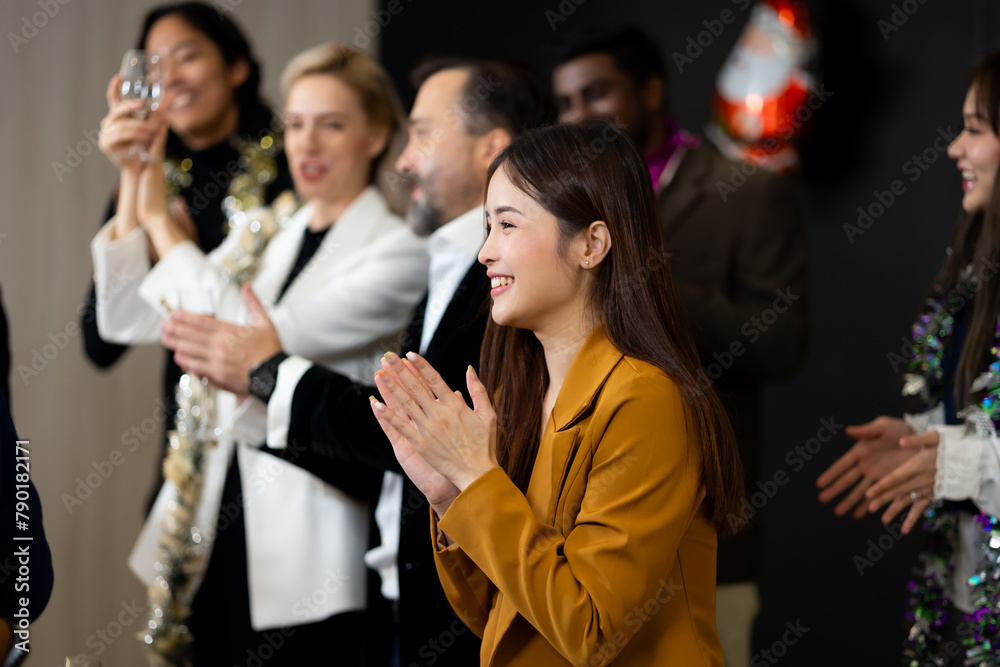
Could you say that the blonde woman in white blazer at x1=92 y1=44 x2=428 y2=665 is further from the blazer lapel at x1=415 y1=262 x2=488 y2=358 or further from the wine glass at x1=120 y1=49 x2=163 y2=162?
the blazer lapel at x1=415 y1=262 x2=488 y2=358

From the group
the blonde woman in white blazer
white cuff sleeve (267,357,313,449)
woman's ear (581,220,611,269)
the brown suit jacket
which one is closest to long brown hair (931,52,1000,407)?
the brown suit jacket

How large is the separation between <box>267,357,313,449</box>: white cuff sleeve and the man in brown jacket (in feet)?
2.99

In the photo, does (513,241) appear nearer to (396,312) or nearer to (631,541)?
(631,541)

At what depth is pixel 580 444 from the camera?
1.45 m

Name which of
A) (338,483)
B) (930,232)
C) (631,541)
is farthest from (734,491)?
(930,232)

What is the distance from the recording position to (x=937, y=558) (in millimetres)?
2137

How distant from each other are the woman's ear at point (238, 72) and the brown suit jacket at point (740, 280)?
Result: 1.47 m

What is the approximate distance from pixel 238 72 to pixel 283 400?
1.62 m

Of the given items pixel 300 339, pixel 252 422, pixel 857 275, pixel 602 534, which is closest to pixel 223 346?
pixel 252 422

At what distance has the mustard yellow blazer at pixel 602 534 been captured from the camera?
1318 millimetres

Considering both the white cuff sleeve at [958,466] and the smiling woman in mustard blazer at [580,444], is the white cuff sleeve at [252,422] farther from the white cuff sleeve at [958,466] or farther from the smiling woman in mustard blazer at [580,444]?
the white cuff sleeve at [958,466]

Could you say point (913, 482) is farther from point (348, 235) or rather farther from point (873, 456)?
point (348, 235)

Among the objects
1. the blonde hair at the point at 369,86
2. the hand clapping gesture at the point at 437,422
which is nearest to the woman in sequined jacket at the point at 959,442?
the hand clapping gesture at the point at 437,422

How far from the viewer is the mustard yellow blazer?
1318mm
